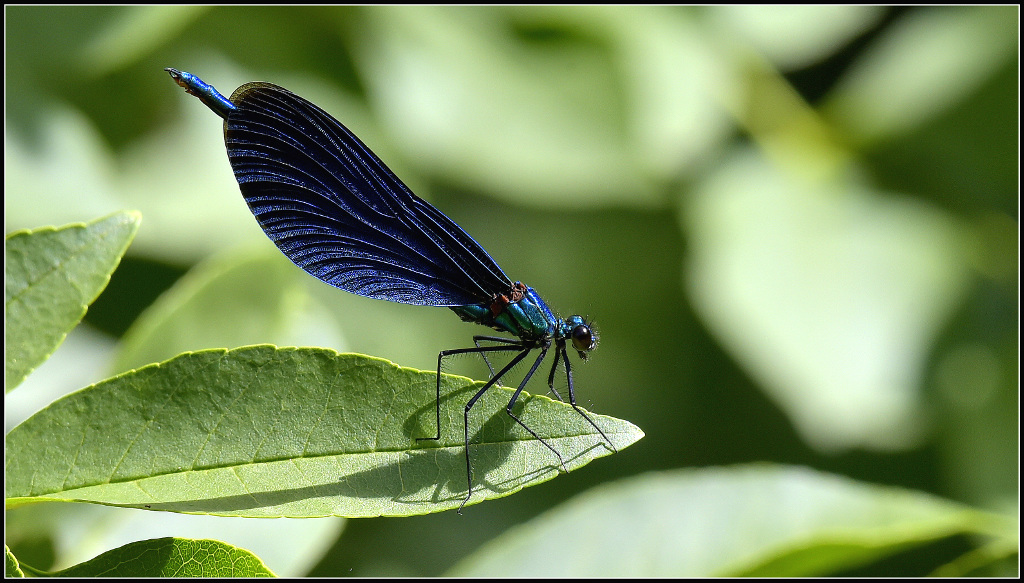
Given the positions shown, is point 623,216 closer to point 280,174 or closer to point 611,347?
point 611,347

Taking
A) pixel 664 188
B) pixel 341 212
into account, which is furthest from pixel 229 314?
pixel 664 188

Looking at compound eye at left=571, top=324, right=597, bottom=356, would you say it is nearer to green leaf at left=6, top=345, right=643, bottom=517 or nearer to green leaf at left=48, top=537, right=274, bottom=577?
green leaf at left=6, top=345, right=643, bottom=517

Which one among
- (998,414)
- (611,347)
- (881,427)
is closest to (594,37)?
(611,347)

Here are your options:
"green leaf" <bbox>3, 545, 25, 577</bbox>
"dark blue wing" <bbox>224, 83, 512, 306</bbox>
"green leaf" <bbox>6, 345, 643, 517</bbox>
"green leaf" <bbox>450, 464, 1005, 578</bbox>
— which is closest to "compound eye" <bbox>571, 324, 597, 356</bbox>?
"dark blue wing" <bbox>224, 83, 512, 306</bbox>

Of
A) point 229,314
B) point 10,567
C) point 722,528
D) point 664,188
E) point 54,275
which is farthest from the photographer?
point 664,188

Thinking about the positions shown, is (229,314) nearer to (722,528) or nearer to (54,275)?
(54,275)

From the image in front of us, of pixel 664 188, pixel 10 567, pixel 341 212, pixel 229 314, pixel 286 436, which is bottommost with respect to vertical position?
pixel 10 567
